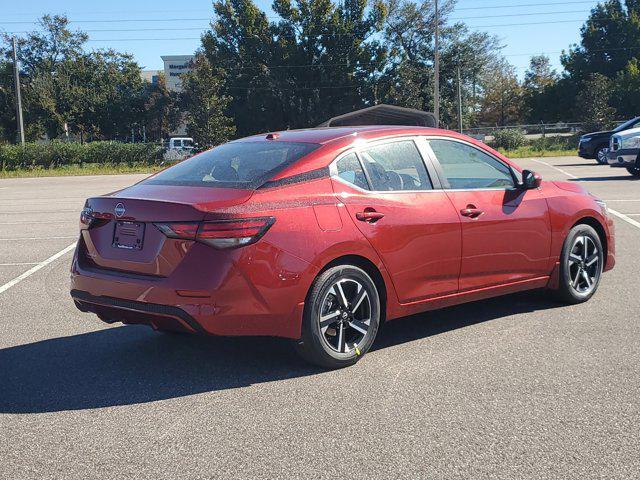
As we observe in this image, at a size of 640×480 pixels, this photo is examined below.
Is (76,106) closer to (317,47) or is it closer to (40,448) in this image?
(317,47)

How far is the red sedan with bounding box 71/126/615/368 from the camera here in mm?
4492

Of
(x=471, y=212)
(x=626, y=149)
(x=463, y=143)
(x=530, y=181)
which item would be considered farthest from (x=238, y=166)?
(x=626, y=149)

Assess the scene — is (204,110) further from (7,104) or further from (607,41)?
(607,41)

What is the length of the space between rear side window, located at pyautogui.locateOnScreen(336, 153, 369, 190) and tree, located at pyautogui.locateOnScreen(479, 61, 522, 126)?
84783 mm

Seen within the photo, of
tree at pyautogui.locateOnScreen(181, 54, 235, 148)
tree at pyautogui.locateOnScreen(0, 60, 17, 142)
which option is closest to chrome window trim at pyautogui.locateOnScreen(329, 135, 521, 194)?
tree at pyautogui.locateOnScreen(181, 54, 235, 148)

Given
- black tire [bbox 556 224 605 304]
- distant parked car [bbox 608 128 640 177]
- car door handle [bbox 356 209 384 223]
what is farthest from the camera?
distant parked car [bbox 608 128 640 177]

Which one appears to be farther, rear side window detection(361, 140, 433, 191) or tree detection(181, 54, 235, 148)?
tree detection(181, 54, 235, 148)

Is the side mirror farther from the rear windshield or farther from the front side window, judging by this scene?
the rear windshield

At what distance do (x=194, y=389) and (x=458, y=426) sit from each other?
164 centimetres

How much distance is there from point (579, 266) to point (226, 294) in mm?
3570

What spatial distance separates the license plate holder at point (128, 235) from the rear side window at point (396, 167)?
5.31ft

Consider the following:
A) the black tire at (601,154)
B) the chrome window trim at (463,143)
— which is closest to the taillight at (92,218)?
the chrome window trim at (463,143)

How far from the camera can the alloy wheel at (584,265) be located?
6.60 meters

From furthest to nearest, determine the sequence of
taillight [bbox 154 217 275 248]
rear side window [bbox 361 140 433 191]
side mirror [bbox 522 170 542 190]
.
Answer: side mirror [bbox 522 170 542 190] < rear side window [bbox 361 140 433 191] < taillight [bbox 154 217 275 248]
